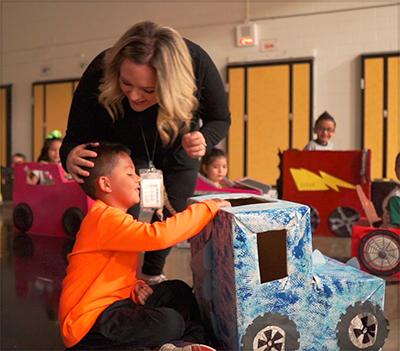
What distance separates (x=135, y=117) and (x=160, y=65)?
1.08 ft

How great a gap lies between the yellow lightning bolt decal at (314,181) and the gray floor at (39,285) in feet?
1.17

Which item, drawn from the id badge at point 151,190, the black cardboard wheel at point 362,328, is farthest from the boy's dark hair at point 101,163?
the black cardboard wheel at point 362,328

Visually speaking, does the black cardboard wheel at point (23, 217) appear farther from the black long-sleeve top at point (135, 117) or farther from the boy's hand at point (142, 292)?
the boy's hand at point (142, 292)

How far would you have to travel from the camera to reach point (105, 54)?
144 centimetres

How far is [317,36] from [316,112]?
0.91 meters

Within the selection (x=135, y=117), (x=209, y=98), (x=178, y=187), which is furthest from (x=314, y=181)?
(x=135, y=117)

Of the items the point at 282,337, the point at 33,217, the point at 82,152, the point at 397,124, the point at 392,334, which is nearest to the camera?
the point at 282,337

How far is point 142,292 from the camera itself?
1456 millimetres

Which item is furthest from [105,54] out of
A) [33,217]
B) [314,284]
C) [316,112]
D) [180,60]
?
[316,112]

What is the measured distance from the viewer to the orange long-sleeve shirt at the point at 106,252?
4.26ft

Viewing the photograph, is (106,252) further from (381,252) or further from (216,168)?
(216,168)

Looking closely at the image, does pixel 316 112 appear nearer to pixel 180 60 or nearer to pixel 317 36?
pixel 317 36

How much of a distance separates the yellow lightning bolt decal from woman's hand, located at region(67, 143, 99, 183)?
7.14ft

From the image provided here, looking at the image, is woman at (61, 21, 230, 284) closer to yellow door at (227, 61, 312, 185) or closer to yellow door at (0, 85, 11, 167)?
yellow door at (227, 61, 312, 185)
